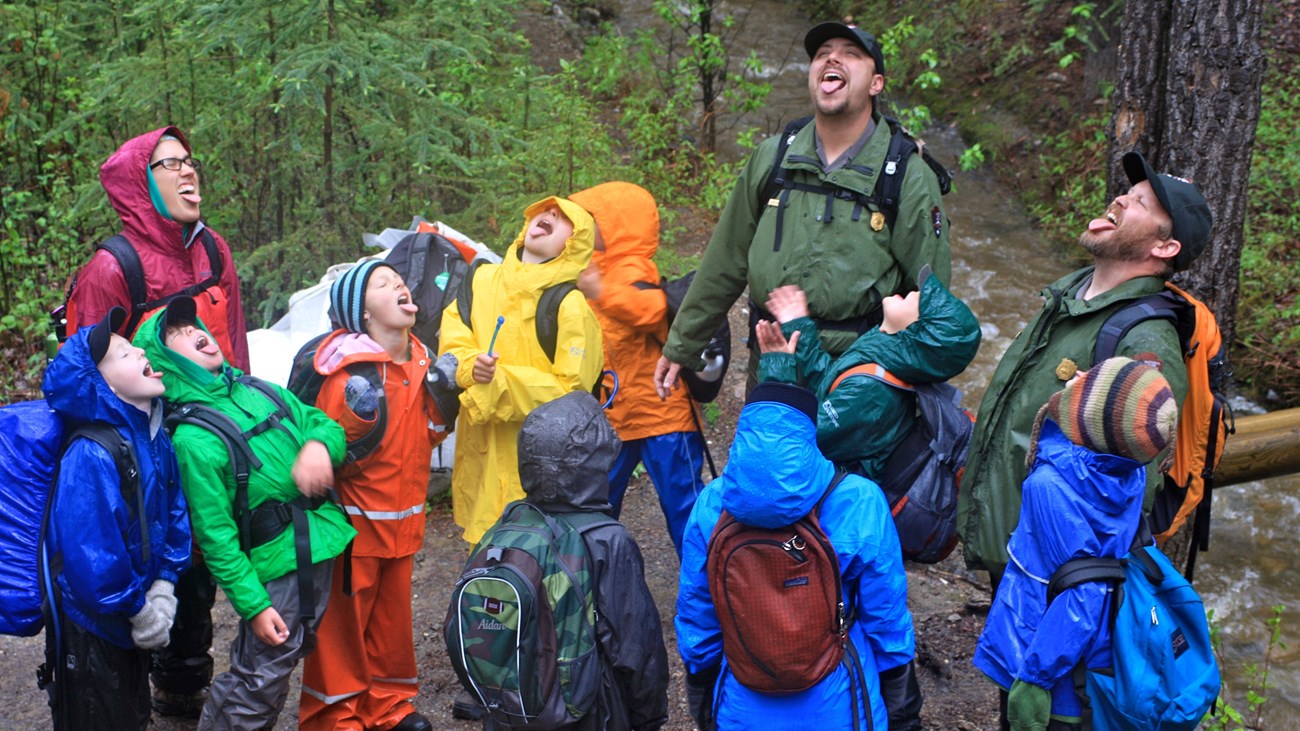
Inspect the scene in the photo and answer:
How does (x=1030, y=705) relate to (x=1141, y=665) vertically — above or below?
below

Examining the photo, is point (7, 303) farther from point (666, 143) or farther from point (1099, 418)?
point (1099, 418)

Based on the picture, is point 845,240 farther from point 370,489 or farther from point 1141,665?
point 370,489

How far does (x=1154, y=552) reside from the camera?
3.28m

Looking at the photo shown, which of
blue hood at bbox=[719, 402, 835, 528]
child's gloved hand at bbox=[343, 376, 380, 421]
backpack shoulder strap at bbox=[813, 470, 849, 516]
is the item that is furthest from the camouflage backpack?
child's gloved hand at bbox=[343, 376, 380, 421]

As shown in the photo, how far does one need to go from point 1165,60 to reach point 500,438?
142 inches

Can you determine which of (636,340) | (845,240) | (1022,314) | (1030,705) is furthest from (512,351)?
(1022,314)

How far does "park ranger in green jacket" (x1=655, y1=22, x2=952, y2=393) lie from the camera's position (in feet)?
14.2

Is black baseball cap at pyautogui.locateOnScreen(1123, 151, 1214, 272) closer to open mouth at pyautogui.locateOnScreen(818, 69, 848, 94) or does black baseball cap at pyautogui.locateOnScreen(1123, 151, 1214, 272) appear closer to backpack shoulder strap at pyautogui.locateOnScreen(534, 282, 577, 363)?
open mouth at pyautogui.locateOnScreen(818, 69, 848, 94)

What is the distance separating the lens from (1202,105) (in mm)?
4723

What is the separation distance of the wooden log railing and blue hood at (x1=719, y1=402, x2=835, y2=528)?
3301mm

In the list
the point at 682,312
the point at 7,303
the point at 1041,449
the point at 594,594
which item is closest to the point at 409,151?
the point at 682,312

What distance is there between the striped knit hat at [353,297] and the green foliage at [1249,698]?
12.6 ft

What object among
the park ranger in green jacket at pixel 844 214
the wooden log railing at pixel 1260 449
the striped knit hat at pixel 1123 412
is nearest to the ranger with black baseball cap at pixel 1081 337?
the striped knit hat at pixel 1123 412

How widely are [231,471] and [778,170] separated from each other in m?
2.58
